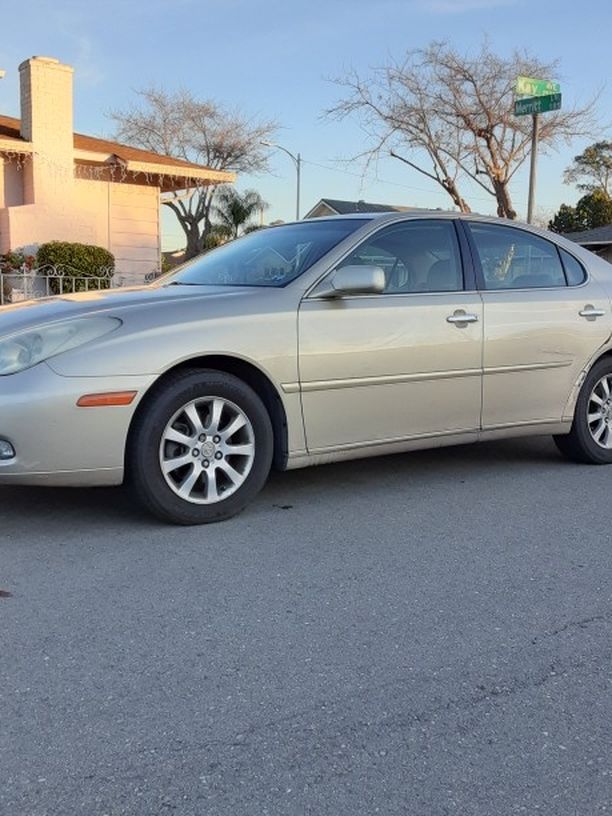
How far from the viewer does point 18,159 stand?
57.6ft

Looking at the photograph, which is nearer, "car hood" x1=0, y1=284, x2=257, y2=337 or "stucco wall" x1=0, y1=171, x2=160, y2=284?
"car hood" x1=0, y1=284, x2=257, y2=337

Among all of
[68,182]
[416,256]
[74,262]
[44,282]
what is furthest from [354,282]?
[68,182]

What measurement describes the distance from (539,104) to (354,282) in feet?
35.7

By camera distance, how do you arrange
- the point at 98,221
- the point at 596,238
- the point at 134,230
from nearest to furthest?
the point at 98,221
the point at 134,230
the point at 596,238

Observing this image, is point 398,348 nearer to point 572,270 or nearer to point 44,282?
point 572,270

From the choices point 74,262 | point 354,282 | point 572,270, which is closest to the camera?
point 354,282

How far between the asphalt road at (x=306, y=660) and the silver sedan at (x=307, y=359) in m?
0.36

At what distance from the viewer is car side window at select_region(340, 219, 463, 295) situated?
15.4 feet

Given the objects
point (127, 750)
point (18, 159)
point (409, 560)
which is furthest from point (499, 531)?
point (18, 159)

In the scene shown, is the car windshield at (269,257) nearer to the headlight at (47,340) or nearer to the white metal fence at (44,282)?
the headlight at (47,340)

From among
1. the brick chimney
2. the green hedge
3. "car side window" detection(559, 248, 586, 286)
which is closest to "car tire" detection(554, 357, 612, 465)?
"car side window" detection(559, 248, 586, 286)

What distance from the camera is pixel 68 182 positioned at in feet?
58.6

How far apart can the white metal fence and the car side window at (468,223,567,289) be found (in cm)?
1166

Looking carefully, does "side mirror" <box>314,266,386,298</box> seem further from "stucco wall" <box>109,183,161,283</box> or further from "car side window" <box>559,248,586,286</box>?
"stucco wall" <box>109,183,161,283</box>
